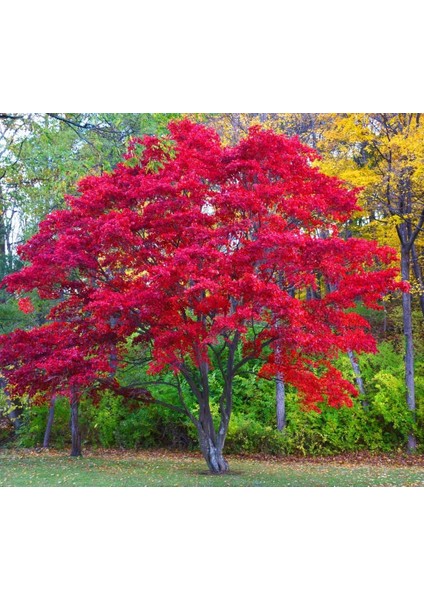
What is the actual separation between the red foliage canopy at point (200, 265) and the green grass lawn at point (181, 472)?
2.69 feet

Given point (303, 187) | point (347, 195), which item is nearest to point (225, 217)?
point (303, 187)

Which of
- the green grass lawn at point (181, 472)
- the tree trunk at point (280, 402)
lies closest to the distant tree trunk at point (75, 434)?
the green grass lawn at point (181, 472)

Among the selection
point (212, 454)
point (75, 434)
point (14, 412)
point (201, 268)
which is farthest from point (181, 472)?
point (14, 412)

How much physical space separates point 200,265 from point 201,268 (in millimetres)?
33

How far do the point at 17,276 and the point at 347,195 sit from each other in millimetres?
3054

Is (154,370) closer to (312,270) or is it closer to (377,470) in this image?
(312,270)

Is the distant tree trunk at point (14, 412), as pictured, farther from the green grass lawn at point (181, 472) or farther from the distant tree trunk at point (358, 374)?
the distant tree trunk at point (358, 374)

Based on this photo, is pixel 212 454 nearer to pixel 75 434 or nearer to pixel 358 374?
pixel 75 434

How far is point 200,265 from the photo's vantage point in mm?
5254

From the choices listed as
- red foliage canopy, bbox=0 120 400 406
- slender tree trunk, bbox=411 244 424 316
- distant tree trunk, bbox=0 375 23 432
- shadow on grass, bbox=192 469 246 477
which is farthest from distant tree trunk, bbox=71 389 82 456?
slender tree trunk, bbox=411 244 424 316

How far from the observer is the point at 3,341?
5.74 meters

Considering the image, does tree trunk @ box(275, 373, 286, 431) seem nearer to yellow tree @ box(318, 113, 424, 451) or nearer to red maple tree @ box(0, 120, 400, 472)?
yellow tree @ box(318, 113, 424, 451)

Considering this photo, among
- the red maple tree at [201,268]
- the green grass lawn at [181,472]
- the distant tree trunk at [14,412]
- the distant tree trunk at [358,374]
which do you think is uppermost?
the red maple tree at [201,268]

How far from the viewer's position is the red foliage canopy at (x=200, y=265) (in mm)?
5254
